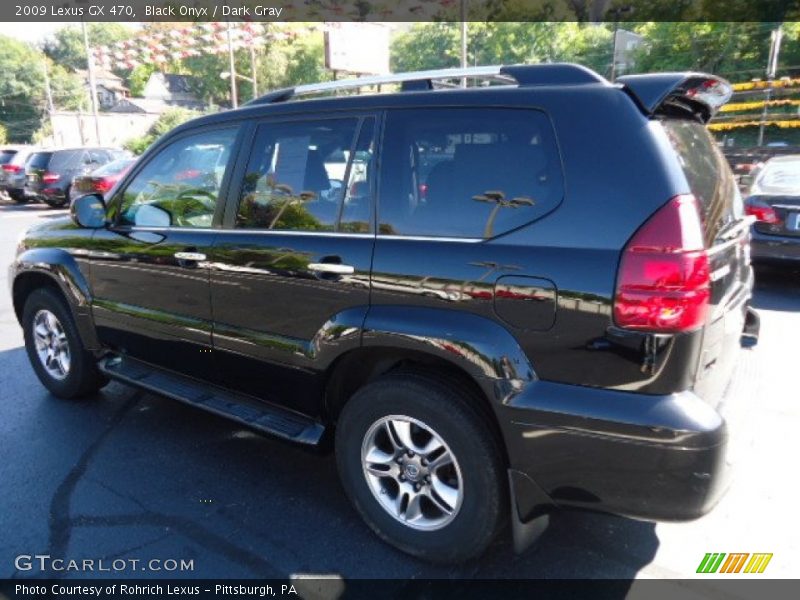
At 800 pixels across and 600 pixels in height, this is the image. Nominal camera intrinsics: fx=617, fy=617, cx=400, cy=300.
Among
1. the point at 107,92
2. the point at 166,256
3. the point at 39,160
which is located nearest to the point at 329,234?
the point at 166,256

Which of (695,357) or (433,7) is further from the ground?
(433,7)

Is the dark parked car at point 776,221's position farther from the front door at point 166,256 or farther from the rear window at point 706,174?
the front door at point 166,256

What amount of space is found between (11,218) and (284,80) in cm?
5893

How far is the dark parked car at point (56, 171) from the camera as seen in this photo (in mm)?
18000

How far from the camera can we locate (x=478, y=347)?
227cm

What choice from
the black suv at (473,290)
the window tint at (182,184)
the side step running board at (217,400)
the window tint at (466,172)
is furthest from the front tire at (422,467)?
the window tint at (182,184)

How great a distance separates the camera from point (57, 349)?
14.2 ft

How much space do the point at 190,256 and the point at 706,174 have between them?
2.45 meters

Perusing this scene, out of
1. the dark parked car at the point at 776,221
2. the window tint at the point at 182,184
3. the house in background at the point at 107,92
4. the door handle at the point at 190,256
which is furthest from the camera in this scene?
the house in background at the point at 107,92

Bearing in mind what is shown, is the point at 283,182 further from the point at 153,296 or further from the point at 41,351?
the point at 41,351

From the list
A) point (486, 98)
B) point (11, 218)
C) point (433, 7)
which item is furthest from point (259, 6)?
point (486, 98)

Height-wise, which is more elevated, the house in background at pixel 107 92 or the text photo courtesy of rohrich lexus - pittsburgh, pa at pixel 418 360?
the house in background at pixel 107 92

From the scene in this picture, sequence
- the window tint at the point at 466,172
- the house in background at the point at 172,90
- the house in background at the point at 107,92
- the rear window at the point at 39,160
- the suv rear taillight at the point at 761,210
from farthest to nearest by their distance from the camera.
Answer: the house in background at the point at 172,90 < the house in background at the point at 107,92 < the rear window at the point at 39,160 < the suv rear taillight at the point at 761,210 < the window tint at the point at 466,172

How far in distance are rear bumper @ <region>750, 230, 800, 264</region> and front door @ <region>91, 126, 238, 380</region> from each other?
5.96m
